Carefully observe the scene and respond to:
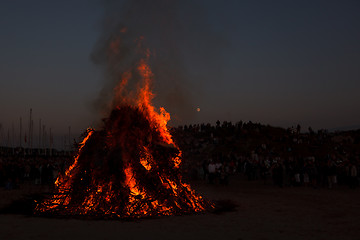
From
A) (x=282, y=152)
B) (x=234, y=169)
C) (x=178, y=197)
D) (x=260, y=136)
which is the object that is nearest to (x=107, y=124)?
(x=178, y=197)

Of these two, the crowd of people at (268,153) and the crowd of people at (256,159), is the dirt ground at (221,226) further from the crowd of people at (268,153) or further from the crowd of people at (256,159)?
the crowd of people at (268,153)

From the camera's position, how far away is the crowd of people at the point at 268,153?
2379 cm

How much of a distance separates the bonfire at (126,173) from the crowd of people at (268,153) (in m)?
11.4

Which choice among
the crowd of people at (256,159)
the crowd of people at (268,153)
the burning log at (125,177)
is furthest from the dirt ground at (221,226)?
the crowd of people at (268,153)

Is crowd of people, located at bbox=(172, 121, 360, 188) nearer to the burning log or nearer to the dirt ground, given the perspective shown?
the dirt ground

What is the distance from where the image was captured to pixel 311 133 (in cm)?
4753

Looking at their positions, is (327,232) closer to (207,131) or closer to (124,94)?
(124,94)

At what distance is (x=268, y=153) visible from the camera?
3856cm

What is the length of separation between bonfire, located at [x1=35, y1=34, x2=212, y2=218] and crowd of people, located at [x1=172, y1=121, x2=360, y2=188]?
1139 cm

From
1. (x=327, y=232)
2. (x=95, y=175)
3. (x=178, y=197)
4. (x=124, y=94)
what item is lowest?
(x=327, y=232)

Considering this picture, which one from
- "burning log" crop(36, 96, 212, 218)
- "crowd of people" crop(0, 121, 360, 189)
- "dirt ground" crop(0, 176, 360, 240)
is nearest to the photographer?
"dirt ground" crop(0, 176, 360, 240)

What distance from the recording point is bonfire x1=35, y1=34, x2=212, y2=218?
1273 centimetres

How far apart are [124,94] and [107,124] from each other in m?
1.48

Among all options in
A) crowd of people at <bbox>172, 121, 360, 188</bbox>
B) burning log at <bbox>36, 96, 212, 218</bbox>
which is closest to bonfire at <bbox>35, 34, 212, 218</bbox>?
burning log at <bbox>36, 96, 212, 218</bbox>
